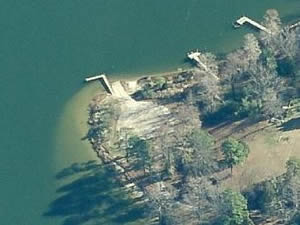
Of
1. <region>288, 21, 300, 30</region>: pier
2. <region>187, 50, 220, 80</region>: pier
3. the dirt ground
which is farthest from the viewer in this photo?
<region>288, 21, 300, 30</region>: pier

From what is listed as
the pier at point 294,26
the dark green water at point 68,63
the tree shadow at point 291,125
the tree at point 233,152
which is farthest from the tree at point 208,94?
the pier at point 294,26

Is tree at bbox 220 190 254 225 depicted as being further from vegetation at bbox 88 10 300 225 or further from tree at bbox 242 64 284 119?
tree at bbox 242 64 284 119

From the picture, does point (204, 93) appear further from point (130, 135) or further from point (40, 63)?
point (40, 63)

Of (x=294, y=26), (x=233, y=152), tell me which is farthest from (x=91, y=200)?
(x=294, y=26)

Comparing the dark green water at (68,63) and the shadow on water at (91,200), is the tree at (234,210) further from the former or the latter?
the dark green water at (68,63)

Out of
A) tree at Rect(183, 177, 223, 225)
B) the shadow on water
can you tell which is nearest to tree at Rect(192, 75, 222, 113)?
tree at Rect(183, 177, 223, 225)

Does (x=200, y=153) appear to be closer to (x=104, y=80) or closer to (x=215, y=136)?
(x=215, y=136)
